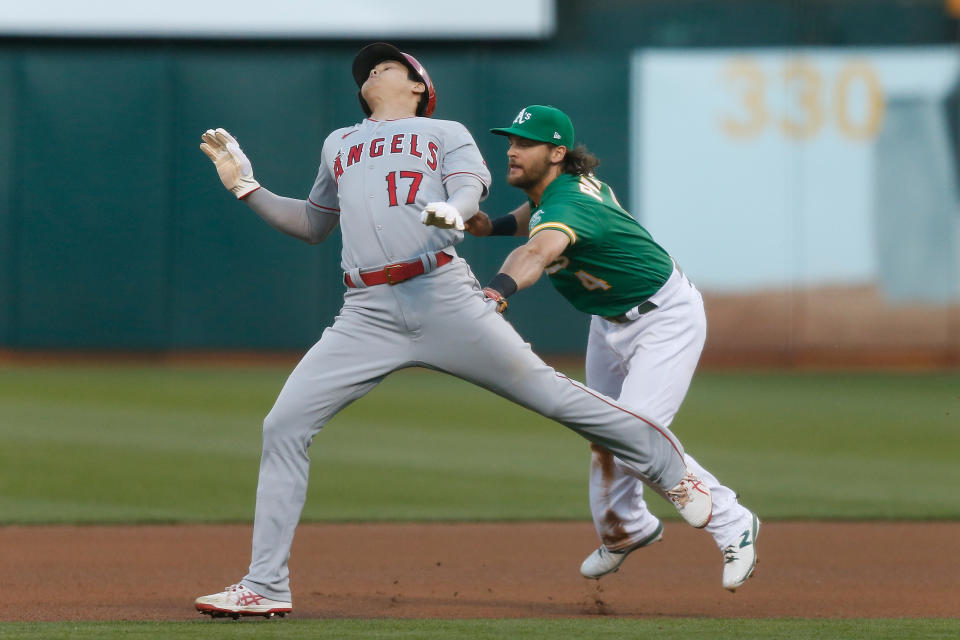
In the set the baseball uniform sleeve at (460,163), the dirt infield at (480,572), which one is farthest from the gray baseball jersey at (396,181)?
the dirt infield at (480,572)

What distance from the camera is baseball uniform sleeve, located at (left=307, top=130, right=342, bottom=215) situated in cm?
481

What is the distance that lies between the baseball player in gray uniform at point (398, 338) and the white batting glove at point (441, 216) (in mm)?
203

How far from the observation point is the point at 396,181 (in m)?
4.55

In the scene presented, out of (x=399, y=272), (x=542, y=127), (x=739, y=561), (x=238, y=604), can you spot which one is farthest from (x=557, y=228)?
(x=238, y=604)

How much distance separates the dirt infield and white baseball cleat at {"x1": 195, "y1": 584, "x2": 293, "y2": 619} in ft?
0.95

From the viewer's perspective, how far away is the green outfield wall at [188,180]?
19203mm

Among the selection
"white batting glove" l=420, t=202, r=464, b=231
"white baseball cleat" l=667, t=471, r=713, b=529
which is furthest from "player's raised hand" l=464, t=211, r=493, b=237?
"white baseball cleat" l=667, t=471, r=713, b=529

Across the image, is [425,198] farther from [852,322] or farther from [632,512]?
[852,322]

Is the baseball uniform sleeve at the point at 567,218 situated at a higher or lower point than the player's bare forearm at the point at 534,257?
higher

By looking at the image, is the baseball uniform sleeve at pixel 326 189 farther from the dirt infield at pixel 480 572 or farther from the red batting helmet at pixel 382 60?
the dirt infield at pixel 480 572

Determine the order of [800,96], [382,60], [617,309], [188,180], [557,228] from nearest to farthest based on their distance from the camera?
[557,228], [382,60], [617,309], [188,180], [800,96]

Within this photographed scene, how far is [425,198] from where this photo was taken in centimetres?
456

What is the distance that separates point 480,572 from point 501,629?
1667 mm

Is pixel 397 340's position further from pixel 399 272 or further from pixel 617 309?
pixel 617 309
